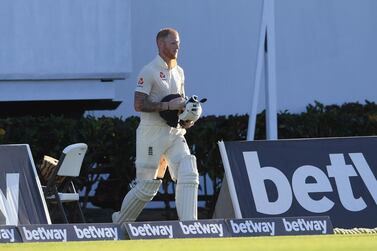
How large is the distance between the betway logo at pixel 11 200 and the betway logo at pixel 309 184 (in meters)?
2.26

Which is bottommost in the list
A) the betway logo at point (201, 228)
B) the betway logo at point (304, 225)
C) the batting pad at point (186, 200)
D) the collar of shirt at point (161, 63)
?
the betway logo at point (304, 225)

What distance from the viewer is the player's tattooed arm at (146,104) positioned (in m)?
11.4

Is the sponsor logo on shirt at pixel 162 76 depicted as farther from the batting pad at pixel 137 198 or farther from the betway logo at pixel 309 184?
the betway logo at pixel 309 184

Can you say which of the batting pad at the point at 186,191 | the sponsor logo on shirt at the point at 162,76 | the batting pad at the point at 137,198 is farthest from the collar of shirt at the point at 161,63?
the batting pad at the point at 137,198

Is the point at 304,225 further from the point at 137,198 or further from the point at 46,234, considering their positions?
the point at 46,234

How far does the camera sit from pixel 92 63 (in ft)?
49.0

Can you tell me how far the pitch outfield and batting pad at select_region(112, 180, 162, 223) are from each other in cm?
139

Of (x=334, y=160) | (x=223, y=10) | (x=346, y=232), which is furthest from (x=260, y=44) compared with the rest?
(x=223, y=10)

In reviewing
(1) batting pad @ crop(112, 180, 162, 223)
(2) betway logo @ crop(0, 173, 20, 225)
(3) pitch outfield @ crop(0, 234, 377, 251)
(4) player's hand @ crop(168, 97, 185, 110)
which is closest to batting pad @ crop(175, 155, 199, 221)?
(1) batting pad @ crop(112, 180, 162, 223)

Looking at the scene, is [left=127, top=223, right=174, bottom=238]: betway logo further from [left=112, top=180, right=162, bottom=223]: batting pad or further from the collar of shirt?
the collar of shirt

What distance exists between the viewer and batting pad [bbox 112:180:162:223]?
11531 millimetres

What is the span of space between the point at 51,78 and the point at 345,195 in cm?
429

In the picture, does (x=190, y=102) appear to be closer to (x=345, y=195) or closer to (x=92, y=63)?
(x=345, y=195)

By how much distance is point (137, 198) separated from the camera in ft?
38.0
